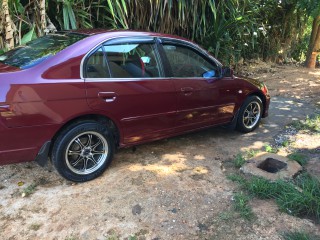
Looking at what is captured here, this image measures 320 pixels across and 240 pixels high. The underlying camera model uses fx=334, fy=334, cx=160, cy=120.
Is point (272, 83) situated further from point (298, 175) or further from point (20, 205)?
point (20, 205)

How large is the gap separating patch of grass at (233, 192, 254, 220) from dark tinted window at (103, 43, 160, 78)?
1.60 m

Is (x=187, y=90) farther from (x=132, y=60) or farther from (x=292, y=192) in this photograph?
(x=292, y=192)

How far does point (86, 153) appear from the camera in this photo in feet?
11.4

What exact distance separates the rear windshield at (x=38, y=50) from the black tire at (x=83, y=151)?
2.39ft

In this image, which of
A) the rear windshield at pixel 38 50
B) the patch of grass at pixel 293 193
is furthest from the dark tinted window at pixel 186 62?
the patch of grass at pixel 293 193

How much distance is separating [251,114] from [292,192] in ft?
6.66

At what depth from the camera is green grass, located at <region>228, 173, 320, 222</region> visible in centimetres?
310

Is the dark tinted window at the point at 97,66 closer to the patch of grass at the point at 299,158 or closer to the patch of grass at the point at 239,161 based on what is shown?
the patch of grass at the point at 239,161

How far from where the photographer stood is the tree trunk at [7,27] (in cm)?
455

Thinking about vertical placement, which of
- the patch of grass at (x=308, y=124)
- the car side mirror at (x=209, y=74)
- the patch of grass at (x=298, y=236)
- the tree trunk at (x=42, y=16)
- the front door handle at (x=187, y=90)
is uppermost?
the tree trunk at (x=42, y=16)

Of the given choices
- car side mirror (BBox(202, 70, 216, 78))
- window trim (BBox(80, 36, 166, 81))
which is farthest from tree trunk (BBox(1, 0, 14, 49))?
car side mirror (BBox(202, 70, 216, 78))

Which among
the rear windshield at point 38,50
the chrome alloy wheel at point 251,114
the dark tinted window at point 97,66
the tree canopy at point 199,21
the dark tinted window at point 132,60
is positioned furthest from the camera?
the tree canopy at point 199,21

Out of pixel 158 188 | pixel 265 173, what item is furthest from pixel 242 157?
pixel 158 188

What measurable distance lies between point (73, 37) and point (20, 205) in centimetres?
177
